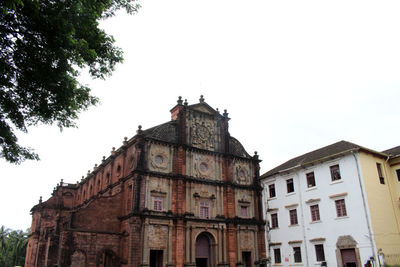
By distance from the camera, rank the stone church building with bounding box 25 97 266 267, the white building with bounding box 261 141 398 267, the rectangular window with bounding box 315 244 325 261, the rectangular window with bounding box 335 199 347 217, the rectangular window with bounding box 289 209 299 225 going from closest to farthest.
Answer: the white building with bounding box 261 141 398 267
the stone church building with bounding box 25 97 266 267
the rectangular window with bounding box 335 199 347 217
the rectangular window with bounding box 315 244 325 261
the rectangular window with bounding box 289 209 299 225

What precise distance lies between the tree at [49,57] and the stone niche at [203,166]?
1843 centimetres

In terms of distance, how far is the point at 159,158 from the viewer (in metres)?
28.4

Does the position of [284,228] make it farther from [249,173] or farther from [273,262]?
[249,173]

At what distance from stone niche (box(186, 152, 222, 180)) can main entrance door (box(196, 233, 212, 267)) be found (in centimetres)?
518

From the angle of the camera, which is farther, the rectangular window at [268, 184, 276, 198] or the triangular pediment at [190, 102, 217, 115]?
the rectangular window at [268, 184, 276, 198]

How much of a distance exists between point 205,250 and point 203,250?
227 mm

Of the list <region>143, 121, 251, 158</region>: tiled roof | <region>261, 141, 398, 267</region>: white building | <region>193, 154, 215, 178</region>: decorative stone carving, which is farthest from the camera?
<region>193, 154, 215, 178</region>: decorative stone carving

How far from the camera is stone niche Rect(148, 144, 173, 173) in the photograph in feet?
91.0

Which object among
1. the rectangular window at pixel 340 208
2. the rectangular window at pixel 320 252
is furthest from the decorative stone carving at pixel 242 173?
the rectangular window at pixel 340 208

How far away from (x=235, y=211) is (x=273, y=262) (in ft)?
19.2

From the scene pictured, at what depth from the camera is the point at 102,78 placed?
1147 cm

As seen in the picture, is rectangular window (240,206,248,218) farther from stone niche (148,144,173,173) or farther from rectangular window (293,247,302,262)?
stone niche (148,144,173,173)

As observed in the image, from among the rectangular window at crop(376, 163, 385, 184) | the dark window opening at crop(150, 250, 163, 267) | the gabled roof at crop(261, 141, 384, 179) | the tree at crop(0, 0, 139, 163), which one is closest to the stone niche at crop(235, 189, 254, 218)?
the gabled roof at crop(261, 141, 384, 179)

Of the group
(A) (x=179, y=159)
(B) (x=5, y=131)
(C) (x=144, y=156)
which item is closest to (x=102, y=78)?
(B) (x=5, y=131)
